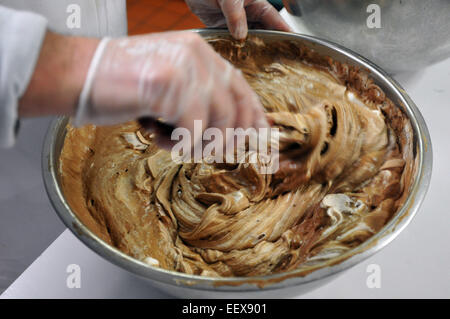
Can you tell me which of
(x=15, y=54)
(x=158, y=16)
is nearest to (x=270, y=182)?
(x=15, y=54)

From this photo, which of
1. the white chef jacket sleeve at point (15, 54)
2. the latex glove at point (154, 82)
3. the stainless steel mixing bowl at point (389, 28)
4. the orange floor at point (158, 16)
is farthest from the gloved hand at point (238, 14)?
the orange floor at point (158, 16)

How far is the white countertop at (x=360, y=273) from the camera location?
85 cm

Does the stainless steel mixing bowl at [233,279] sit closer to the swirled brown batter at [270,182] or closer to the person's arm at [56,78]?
the swirled brown batter at [270,182]

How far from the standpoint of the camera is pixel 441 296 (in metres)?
0.84

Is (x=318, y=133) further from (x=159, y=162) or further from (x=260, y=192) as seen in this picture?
(x=159, y=162)

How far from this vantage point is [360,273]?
0.88m

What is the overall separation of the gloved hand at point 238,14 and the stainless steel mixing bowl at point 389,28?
0.06 meters

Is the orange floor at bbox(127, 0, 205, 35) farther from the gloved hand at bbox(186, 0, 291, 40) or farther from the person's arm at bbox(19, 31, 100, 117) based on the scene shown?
the person's arm at bbox(19, 31, 100, 117)

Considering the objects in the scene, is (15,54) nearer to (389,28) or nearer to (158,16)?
(389,28)

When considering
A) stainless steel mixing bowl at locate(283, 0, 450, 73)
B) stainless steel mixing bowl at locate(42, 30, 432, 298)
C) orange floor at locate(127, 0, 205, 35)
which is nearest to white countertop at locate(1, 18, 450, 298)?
stainless steel mixing bowl at locate(42, 30, 432, 298)

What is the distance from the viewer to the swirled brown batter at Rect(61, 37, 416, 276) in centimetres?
89

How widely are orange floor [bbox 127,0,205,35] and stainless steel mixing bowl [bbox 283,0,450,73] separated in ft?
4.77

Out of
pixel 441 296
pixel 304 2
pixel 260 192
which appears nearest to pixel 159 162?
pixel 260 192

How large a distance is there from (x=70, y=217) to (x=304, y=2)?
0.81m
